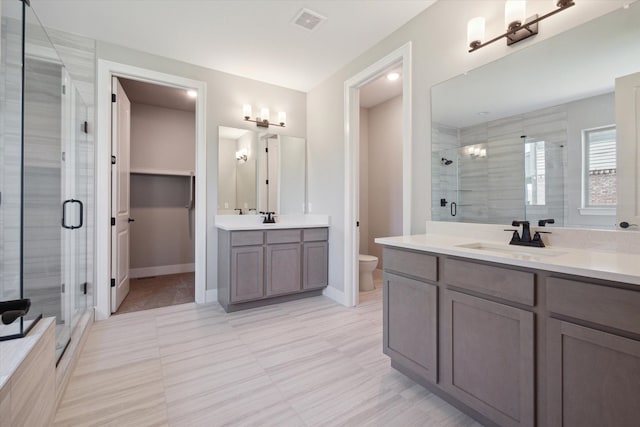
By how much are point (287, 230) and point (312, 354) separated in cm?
138

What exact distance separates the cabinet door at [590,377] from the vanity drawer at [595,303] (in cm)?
4

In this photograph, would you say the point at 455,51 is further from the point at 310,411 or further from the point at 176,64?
the point at 176,64

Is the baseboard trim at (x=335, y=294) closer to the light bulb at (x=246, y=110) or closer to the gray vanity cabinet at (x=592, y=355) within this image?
the gray vanity cabinet at (x=592, y=355)

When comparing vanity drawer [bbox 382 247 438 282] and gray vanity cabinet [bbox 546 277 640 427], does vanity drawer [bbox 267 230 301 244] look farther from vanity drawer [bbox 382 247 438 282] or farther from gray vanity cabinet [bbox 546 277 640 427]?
gray vanity cabinet [bbox 546 277 640 427]

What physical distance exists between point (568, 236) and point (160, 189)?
492 cm

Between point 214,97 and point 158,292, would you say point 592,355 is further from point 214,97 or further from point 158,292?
point 158,292

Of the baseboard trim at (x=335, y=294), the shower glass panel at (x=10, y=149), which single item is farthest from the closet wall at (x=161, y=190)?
the shower glass panel at (x=10, y=149)

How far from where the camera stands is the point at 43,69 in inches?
68.7

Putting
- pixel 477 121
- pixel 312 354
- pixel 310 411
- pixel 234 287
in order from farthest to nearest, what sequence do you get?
pixel 234 287 < pixel 312 354 < pixel 477 121 < pixel 310 411

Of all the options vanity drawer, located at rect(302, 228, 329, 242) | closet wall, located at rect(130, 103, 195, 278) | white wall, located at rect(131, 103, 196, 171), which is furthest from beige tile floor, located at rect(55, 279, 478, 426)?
white wall, located at rect(131, 103, 196, 171)

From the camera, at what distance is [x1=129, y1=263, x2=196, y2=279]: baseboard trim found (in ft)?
14.1

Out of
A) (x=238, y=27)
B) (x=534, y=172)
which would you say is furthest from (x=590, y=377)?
(x=238, y=27)

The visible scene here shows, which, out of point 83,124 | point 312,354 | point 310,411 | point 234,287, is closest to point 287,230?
point 234,287

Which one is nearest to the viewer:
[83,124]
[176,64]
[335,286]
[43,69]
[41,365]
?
[41,365]
